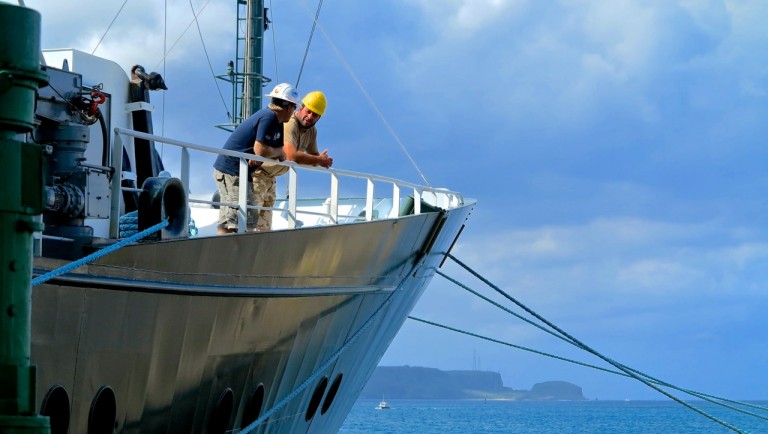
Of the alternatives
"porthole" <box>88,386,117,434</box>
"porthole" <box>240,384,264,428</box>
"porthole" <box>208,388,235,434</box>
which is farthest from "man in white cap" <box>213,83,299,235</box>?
"porthole" <box>88,386,117,434</box>

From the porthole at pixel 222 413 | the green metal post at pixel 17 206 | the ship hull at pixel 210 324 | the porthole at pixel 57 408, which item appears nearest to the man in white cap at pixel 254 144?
the ship hull at pixel 210 324

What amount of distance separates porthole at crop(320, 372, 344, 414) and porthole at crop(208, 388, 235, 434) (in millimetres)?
3181

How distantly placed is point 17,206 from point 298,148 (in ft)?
21.6

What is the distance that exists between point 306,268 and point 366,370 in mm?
4582

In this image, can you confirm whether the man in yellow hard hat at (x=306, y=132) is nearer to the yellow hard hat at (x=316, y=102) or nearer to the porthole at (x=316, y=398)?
the yellow hard hat at (x=316, y=102)

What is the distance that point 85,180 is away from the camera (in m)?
6.49

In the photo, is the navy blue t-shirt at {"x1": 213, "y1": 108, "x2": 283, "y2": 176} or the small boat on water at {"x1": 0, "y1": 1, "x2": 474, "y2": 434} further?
the navy blue t-shirt at {"x1": 213, "y1": 108, "x2": 283, "y2": 176}

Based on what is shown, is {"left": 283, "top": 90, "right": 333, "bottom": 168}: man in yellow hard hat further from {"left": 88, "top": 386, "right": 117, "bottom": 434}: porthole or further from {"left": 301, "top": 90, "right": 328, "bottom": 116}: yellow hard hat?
{"left": 88, "top": 386, "right": 117, "bottom": 434}: porthole

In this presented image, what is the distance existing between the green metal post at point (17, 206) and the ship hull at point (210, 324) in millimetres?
2387

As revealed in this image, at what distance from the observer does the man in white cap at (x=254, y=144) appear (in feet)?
30.2

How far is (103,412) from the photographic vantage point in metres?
6.89

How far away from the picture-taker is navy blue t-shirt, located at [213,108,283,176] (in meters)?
9.26

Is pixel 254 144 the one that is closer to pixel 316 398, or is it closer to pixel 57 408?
pixel 316 398

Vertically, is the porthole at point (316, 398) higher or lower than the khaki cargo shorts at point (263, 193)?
lower
